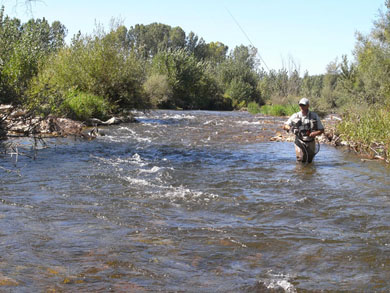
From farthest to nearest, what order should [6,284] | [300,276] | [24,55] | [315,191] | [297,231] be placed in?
[24,55], [315,191], [297,231], [300,276], [6,284]

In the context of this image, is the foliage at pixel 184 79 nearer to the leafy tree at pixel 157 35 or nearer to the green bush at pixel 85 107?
the green bush at pixel 85 107

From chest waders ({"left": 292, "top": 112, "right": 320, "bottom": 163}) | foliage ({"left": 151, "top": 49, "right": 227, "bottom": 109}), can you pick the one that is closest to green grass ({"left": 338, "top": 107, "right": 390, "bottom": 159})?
chest waders ({"left": 292, "top": 112, "right": 320, "bottom": 163})

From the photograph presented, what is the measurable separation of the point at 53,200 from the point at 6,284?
11.4 ft

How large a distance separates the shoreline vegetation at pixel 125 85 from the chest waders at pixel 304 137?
1075 millimetres

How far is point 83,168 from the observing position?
35.9 ft

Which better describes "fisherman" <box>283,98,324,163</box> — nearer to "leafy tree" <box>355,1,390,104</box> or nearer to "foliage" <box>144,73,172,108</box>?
"leafy tree" <box>355,1,390,104</box>

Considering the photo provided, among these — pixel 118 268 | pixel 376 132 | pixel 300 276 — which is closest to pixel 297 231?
pixel 300 276

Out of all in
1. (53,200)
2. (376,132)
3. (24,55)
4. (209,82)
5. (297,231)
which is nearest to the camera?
(297,231)

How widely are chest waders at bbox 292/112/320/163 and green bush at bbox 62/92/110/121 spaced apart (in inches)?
477

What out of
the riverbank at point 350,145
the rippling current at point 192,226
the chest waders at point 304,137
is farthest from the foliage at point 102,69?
the chest waders at point 304,137

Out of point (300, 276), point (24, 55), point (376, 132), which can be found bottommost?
point (300, 276)

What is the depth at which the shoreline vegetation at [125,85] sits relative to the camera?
9625 millimetres

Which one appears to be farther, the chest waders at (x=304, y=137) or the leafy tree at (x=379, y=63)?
the leafy tree at (x=379, y=63)

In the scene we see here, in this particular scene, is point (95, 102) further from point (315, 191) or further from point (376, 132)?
point (315, 191)
